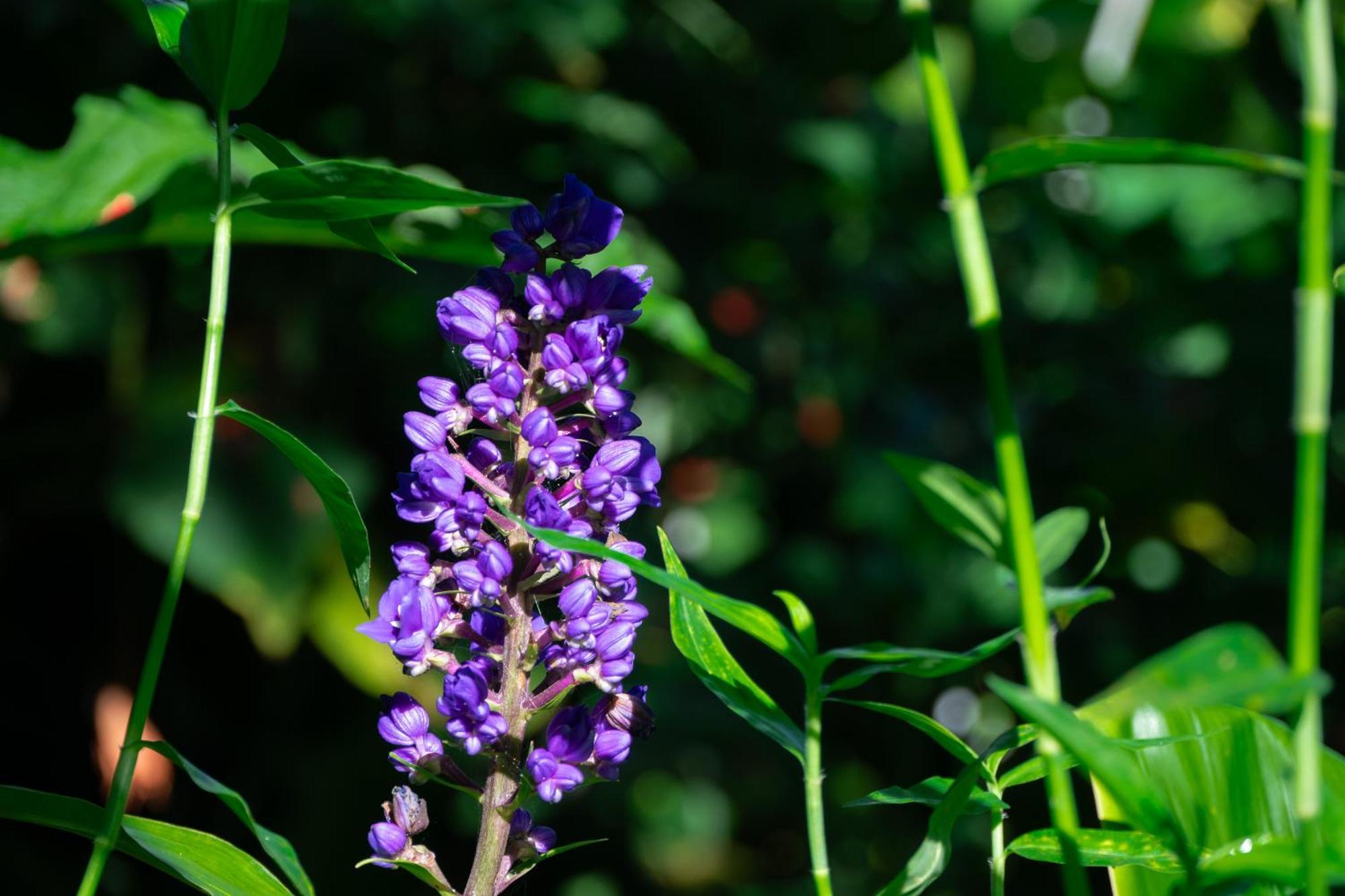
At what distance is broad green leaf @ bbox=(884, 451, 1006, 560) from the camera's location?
1.06ft

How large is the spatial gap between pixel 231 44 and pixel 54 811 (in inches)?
9.5

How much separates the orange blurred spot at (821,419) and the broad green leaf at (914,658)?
1483 millimetres

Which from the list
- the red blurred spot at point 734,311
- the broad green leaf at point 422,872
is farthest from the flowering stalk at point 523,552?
the red blurred spot at point 734,311

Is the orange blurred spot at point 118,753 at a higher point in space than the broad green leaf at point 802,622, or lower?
higher

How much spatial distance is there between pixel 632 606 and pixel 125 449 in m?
1.08

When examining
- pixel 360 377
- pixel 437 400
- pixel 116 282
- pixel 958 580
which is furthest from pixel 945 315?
pixel 437 400

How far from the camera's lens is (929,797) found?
0.36 m

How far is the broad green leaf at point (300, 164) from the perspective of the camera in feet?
1.28

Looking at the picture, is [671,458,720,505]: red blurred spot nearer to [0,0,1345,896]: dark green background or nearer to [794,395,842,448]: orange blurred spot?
[0,0,1345,896]: dark green background

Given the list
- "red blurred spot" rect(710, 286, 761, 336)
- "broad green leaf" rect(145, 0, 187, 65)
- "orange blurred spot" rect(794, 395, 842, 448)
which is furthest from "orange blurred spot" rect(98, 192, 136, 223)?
"orange blurred spot" rect(794, 395, 842, 448)

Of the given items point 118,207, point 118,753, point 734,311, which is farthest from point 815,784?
point 734,311

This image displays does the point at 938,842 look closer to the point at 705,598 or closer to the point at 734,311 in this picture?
the point at 705,598

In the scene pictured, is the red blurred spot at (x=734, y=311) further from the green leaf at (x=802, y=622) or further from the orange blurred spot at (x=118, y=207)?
the green leaf at (x=802, y=622)

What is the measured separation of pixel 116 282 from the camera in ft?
4.46
